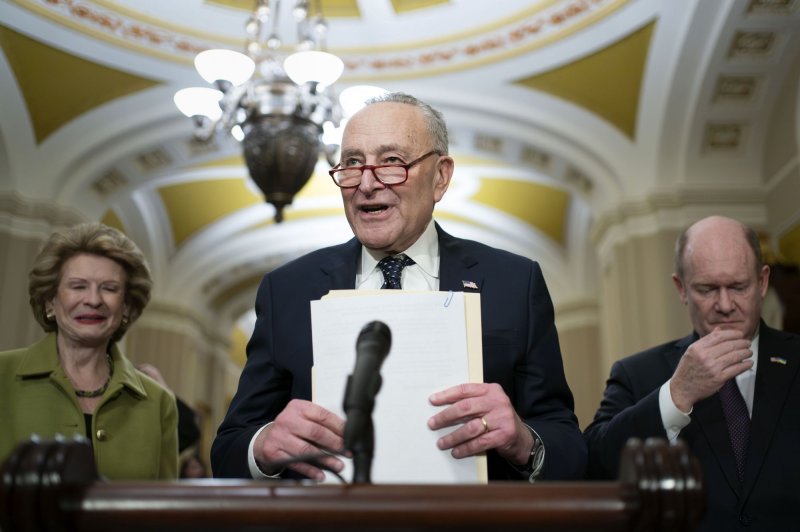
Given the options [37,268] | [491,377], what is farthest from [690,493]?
[37,268]

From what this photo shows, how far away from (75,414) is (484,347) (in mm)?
1372

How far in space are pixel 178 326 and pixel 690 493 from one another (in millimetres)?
13891

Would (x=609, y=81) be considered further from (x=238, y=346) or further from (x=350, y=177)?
(x=238, y=346)

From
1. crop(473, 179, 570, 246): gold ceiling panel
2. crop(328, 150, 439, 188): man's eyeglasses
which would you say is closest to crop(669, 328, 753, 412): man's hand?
crop(328, 150, 439, 188): man's eyeglasses

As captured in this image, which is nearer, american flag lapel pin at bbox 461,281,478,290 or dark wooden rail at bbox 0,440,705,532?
dark wooden rail at bbox 0,440,705,532

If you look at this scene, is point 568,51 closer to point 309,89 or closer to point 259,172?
point 309,89

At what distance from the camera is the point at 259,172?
643 cm

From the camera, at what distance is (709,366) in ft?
7.57

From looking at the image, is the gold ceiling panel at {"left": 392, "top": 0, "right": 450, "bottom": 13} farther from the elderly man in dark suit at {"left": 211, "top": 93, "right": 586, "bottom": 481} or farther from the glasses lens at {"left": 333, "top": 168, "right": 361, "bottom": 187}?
the glasses lens at {"left": 333, "top": 168, "right": 361, "bottom": 187}

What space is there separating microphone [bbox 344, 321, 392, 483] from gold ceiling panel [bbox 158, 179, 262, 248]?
11.4 m

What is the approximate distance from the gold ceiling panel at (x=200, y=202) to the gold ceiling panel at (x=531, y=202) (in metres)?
→ 3.34

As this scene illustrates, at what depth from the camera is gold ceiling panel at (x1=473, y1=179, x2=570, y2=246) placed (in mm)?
12453

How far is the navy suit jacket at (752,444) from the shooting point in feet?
8.07

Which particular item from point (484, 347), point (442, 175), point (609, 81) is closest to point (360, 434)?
point (484, 347)
